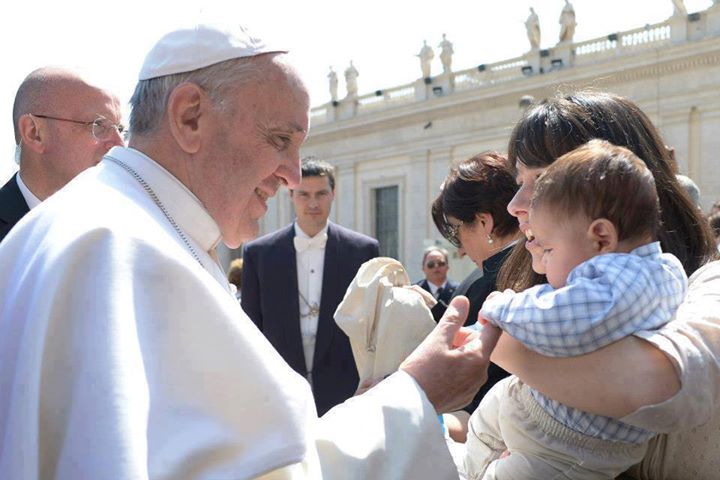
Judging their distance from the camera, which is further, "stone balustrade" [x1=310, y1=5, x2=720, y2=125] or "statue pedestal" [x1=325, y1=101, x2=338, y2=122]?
"statue pedestal" [x1=325, y1=101, x2=338, y2=122]

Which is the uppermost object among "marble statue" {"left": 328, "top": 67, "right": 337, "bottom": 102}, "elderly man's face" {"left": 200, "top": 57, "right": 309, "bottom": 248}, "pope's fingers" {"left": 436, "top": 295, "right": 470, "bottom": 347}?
"marble statue" {"left": 328, "top": 67, "right": 337, "bottom": 102}

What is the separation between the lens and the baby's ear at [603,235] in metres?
1.80

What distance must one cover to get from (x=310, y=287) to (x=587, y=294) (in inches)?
159

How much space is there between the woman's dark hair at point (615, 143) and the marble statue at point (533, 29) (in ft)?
75.5

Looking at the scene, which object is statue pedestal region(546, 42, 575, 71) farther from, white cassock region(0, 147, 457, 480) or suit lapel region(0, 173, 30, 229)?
white cassock region(0, 147, 457, 480)

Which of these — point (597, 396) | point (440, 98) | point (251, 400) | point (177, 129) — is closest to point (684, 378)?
point (597, 396)

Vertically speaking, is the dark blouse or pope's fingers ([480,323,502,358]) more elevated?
pope's fingers ([480,323,502,358])

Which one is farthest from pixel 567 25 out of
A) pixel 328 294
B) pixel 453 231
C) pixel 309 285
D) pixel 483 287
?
pixel 483 287

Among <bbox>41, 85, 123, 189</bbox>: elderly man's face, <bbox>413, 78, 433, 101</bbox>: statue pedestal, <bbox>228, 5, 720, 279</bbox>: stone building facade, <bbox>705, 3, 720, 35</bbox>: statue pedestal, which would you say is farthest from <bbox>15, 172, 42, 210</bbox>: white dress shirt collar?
<bbox>413, 78, 433, 101</bbox>: statue pedestal

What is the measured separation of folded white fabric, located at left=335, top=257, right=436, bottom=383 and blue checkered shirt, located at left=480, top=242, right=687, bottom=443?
1410mm

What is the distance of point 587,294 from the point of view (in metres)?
1.70

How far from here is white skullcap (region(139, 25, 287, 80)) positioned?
2.04 metres

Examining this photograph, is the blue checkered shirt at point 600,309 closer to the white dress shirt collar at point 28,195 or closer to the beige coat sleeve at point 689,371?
the beige coat sleeve at point 689,371

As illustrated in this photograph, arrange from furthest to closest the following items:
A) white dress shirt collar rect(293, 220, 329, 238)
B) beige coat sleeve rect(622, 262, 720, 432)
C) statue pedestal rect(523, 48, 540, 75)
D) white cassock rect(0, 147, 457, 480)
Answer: statue pedestal rect(523, 48, 540, 75) < white dress shirt collar rect(293, 220, 329, 238) < beige coat sleeve rect(622, 262, 720, 432) < white cassock rect(0, 147, 457, 480)
